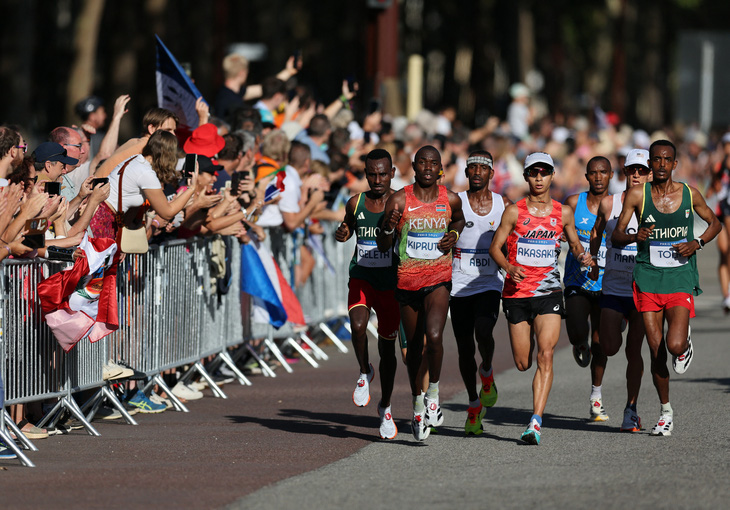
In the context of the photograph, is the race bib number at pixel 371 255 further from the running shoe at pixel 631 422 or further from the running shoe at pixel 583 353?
the running shoe at pixel 631 422

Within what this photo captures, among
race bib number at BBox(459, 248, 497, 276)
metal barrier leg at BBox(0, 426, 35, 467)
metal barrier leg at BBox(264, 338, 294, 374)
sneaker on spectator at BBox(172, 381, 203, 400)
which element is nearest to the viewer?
metal barrier leg at BBox(0, 426, 35, 467)

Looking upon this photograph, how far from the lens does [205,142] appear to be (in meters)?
12.0

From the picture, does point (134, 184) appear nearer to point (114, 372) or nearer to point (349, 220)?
point (114, 372)

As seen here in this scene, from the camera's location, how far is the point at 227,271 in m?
13.0

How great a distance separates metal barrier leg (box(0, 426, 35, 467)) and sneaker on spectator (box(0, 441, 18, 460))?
61 millimetres

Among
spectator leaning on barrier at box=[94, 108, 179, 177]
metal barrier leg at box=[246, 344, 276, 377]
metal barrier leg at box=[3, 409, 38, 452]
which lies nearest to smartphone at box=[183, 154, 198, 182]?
spectator leaning on barrier at box=[94, 108, 179, 177]

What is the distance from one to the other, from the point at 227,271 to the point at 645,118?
52205 mm

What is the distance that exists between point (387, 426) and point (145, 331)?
84.0 inches

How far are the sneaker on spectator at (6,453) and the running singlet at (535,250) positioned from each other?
326cm

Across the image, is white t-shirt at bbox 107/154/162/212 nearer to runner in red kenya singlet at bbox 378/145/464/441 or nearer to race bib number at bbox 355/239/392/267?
race bib number at bbox 355/239/392/267

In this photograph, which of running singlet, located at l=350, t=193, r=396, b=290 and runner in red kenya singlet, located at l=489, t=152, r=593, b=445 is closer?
runner in red kenya singlet, located at l=489, t=152, r=593, b=445


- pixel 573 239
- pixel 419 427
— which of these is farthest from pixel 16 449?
pixel 573 239

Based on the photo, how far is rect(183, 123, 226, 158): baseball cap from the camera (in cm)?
1189

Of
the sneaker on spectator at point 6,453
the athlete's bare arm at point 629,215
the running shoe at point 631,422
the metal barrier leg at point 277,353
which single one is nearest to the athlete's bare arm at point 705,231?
the athlete's bare arm at point 629,215
